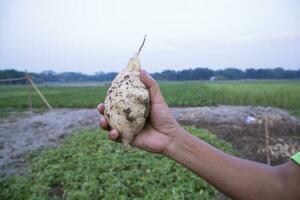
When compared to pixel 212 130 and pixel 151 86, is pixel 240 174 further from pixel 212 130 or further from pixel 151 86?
pixel 212 130

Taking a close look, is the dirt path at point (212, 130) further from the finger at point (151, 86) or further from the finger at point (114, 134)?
the finger at point (151, 86)

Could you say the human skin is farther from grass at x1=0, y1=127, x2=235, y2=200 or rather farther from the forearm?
grass at x1=0, y1=127, x2=235, y2=200

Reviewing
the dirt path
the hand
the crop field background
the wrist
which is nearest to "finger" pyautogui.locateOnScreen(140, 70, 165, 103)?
the hand

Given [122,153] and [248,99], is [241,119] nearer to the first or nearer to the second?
[122,153]

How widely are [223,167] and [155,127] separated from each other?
417 millimetres

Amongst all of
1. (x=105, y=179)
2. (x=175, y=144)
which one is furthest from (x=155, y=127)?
(x=105, y=179)

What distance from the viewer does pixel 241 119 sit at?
11.1 meters

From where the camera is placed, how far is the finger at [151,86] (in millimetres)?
1861

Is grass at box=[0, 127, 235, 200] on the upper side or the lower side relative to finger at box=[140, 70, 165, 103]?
lower

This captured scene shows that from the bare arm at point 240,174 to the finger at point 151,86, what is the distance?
32 cm

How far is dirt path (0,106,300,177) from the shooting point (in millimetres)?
6879

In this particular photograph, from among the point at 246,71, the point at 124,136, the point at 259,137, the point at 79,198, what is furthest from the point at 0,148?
the point at 246,71

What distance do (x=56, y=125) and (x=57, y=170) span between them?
5.40 metres

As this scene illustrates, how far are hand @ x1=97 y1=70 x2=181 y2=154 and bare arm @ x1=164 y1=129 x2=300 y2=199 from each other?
0.10 metres
